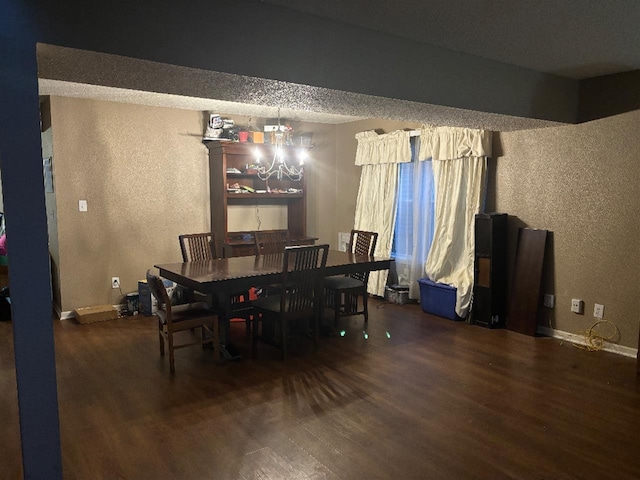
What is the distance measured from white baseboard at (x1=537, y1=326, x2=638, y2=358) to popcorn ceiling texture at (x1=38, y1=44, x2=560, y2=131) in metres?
1.89

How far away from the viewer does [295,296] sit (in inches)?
146

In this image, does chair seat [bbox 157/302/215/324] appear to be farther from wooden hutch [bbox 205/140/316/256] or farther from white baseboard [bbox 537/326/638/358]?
white baseboard [bbox 537/326/638/358]

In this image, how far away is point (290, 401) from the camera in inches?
117

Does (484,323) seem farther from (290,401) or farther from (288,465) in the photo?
(288,465)

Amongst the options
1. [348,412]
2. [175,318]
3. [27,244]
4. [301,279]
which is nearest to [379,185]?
[301,279]

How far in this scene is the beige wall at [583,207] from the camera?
375 cm

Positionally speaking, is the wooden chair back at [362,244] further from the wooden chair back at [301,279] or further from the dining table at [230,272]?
the wooden chair back at [301,279]

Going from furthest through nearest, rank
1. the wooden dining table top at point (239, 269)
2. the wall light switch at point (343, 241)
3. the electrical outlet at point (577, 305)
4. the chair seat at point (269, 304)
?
the wall light switch at point (343, 241), the electrical outlet at point (577, 305), the chair seat at point (269, 304), the wooden dining table top at point (239, 269)

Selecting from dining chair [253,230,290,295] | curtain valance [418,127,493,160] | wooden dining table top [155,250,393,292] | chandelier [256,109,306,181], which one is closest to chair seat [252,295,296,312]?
wooden dining table top [155,250,393,292]

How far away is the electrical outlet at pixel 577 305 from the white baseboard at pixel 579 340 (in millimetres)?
222

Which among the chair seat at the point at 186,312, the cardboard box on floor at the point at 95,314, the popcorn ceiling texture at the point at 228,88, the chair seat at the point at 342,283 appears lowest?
the cardboard box on floor at the point at 95,314

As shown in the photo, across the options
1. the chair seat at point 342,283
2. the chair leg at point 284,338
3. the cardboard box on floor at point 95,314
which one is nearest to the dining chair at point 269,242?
the chair seat at point 342,283

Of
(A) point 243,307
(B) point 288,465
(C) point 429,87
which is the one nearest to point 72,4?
(C) point 429,87

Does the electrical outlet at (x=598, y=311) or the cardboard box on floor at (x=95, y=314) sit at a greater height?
the electrical outlet at (x=598, y=311)
